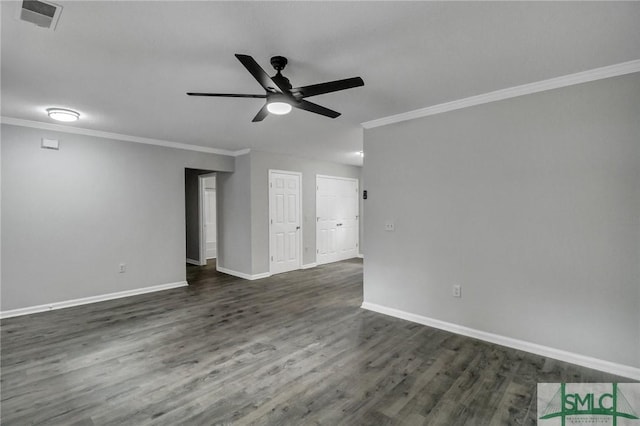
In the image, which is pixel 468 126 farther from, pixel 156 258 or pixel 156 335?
pixel 156 258

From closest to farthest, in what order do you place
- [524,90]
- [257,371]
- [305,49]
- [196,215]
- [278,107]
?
[305,49]
[278,107]
[257,371]
[524,90]
[196,215]

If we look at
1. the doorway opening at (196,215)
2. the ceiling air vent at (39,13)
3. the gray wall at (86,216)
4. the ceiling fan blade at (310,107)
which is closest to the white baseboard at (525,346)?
the ceiling fan blade at (310,107)

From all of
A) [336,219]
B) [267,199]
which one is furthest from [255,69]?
[336,219]

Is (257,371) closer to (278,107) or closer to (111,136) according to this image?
(278,107)

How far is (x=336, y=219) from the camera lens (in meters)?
7.51

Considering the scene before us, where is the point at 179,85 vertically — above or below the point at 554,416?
above

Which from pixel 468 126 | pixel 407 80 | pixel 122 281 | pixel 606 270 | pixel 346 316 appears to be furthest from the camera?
pixel 122 281

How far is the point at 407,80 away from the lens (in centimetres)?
271

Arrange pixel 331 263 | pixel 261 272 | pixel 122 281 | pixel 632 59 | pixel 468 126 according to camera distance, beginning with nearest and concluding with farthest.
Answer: pixel 632 59 < pixel 468 126 < pixel 122 281 < pixel 261 272 < pixel 331 263

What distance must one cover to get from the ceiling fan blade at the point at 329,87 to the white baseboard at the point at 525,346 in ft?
8.79

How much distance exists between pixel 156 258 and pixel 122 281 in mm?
559

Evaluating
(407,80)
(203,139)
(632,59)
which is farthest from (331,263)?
(632,59)

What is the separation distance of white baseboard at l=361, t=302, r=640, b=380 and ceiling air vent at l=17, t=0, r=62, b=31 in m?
3.92

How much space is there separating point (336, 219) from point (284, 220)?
5.40 feet
